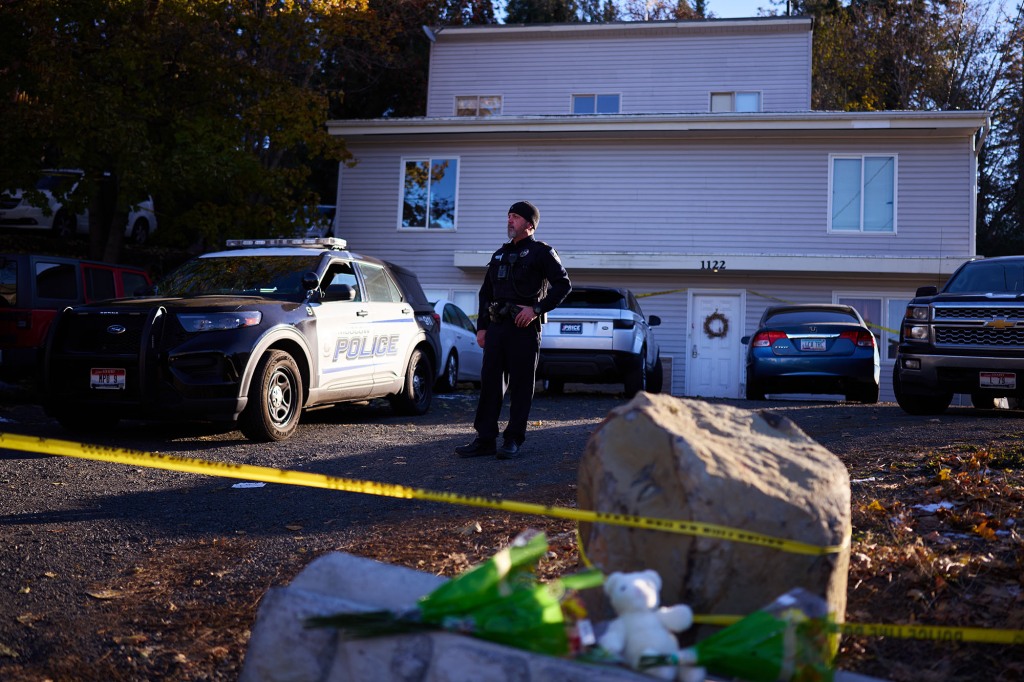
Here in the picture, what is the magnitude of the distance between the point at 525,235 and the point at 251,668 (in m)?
5.38

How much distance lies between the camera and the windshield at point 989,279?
457 inches

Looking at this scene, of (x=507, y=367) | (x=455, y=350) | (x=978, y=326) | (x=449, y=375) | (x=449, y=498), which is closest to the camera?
(x=449, y=498)

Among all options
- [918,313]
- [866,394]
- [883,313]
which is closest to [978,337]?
[918,313]

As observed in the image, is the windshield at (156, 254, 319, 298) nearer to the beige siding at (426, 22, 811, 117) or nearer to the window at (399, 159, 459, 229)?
the window at (399, 159, 459, 229)

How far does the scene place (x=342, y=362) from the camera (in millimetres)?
9953

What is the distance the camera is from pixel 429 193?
23219mm

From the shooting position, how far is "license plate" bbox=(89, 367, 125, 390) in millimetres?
8414

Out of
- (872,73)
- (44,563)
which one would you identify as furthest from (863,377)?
(872,73)

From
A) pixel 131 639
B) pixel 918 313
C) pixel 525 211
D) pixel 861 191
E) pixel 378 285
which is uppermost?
pixel 861 191

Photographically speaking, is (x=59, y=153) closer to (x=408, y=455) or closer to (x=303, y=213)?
(x=303, y=213)

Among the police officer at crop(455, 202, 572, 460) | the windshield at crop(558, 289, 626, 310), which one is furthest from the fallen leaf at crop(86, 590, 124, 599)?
the windshield at crop(558, 289, 626, 310)

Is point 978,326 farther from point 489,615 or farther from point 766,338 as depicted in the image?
point 489,615

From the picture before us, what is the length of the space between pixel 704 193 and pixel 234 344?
50.3 feet

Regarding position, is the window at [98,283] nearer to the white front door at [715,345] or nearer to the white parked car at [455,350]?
→ the white parked car at [455,350]
